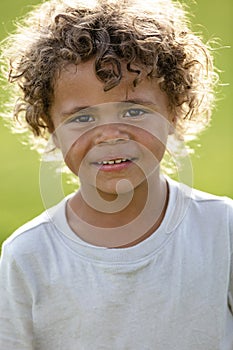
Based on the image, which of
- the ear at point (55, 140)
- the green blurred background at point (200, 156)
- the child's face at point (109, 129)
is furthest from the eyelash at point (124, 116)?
the green blurred background at point (200, 156)

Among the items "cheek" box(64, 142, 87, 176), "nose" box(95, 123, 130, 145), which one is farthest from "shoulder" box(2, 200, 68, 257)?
"nose" box(95, 123, 130, 145)

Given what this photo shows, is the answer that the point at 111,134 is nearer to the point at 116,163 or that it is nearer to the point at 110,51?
the point at 116,163

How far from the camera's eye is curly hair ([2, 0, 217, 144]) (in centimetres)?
167

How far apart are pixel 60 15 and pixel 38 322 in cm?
63

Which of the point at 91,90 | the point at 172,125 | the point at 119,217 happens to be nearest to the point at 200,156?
the point at 172,125

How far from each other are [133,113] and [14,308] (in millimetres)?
454

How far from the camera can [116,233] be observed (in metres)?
1.72

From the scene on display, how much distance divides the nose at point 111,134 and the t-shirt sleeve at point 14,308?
1.01ft

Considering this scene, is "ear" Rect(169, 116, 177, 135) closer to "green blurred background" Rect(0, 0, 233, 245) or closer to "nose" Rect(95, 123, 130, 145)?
"nose" Rect(95, 123, 130, 145)

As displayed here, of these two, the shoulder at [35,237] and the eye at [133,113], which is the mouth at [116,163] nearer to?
the eye at [133,113]

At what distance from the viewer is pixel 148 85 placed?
1.67 metres

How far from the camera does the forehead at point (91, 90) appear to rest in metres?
1.61

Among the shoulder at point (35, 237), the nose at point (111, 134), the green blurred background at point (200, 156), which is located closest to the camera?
the nose at point (111, 134)

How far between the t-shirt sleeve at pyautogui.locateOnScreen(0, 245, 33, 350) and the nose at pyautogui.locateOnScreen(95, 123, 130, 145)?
31cm
